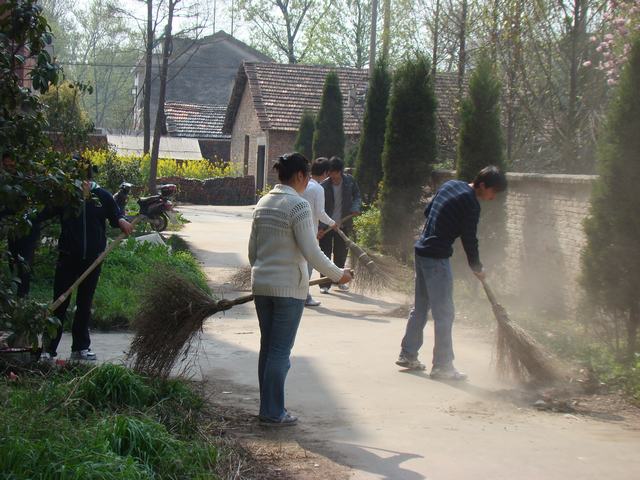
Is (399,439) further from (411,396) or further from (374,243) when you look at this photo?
(374,243)

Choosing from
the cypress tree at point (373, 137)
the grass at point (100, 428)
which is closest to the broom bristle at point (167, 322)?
the grass at point (100, 428)

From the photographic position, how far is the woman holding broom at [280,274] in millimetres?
5867

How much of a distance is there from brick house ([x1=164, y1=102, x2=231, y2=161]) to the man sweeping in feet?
125

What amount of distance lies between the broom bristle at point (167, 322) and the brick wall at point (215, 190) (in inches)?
1154

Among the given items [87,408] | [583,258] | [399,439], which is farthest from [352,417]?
[583,258]

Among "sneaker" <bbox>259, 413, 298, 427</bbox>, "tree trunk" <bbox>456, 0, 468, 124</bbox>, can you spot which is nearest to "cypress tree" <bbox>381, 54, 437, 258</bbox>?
"tree trunk" <bbox>456, 0, 468, 124</bbox>

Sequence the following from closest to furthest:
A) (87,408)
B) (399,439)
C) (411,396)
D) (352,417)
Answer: (87,408) → (399,439) → (352,417) → (411,396)

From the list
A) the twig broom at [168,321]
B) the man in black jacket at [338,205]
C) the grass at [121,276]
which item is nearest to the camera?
the twig broom at [168,321]

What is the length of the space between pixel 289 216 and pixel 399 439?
5.27 ft

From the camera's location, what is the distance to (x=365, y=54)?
5862cm

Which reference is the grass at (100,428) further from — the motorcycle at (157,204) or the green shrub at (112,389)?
the motorcycle at (157,204)

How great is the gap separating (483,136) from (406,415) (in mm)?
6499

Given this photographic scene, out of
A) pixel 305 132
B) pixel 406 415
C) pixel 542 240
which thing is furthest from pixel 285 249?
pixel 305 132

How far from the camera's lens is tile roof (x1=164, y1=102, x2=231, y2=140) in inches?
1811
